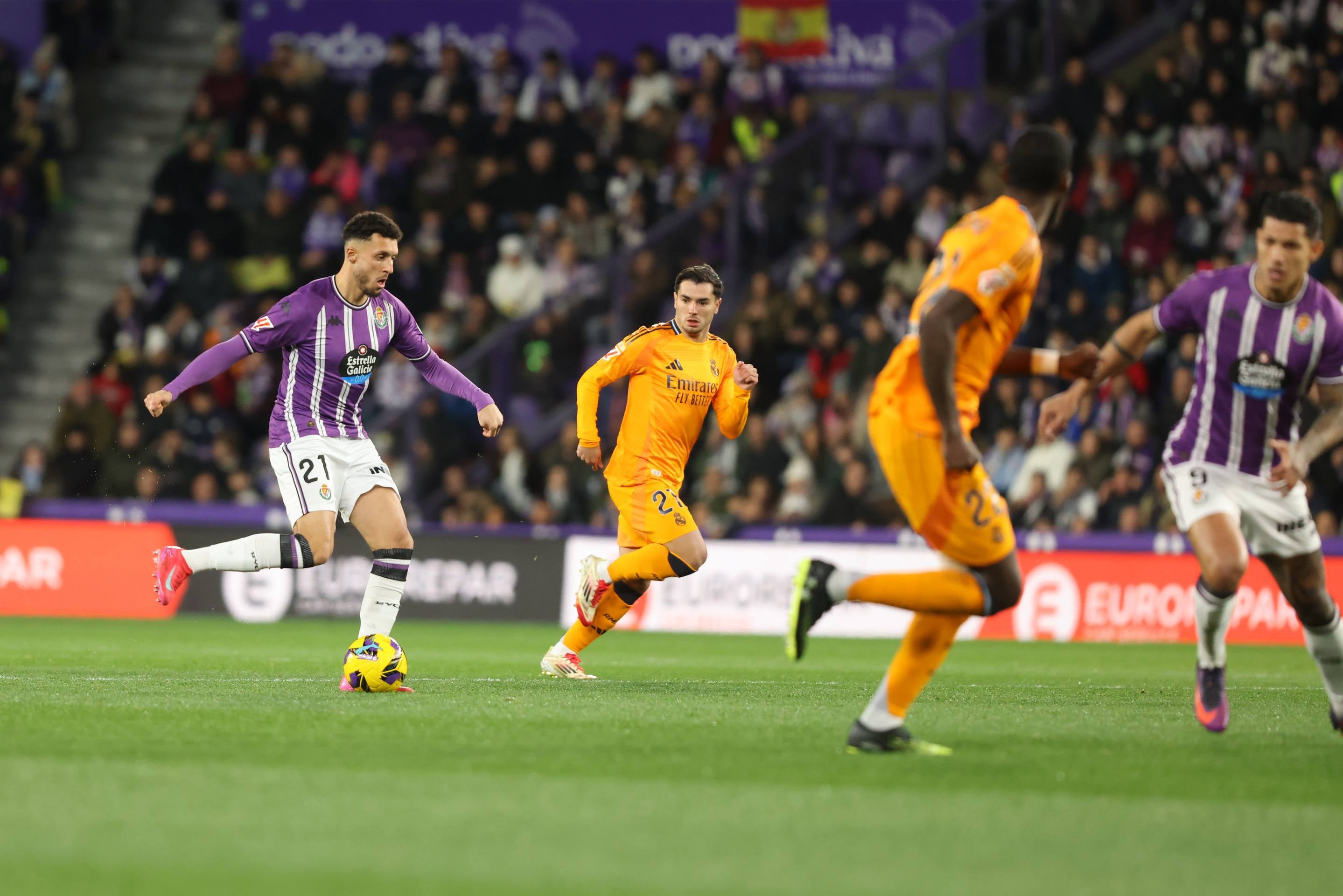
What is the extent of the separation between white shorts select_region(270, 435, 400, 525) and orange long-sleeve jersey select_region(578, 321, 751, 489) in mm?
1540

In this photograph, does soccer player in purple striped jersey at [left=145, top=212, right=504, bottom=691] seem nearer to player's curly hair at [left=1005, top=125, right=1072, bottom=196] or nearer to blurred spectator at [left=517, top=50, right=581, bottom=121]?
player's curly hair at [left=1005, top=125, right=1072, bottom=196]

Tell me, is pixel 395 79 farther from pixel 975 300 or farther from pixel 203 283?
pixel 975 300

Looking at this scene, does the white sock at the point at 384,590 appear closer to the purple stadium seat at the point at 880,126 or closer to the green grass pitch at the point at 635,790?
the green grass pitch at the point at 635,790

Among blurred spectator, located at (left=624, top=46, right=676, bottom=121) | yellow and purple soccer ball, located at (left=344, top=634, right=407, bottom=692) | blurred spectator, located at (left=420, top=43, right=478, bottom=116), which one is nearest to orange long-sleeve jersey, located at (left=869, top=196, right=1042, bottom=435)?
yellow and purple soccer ball, located at (left=344, top=634, right=407, bottom=692)

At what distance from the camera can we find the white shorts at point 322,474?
9234 mm

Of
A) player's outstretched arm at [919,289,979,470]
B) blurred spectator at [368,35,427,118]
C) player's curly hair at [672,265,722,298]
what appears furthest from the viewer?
blurred spectator at [368,35,427,118]

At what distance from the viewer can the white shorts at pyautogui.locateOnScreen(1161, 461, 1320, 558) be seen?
7.42 meters

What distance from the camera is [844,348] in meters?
19.4

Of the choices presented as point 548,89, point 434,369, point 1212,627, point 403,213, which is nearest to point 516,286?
point 403,213

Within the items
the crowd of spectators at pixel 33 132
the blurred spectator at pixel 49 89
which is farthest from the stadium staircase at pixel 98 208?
the blurred spectator at pixel 49 89

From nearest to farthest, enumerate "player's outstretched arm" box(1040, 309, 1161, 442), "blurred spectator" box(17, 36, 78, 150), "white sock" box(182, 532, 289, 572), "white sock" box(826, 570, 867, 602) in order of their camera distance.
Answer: "white sock" box(826, 570, 867, 602) → "player's outstretched arm" box(1040, 309, 1161, 442) → "white sock" box(182, 532, 289, 572) → "blurred spectator" box(17, 36, 78, 150)

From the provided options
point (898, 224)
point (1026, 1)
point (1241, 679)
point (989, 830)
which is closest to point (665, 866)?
point (989, 830)

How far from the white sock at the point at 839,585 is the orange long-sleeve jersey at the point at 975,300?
587 mm

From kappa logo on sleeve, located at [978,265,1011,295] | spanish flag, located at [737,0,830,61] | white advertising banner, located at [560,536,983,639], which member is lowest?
white advertising banner, located at [560,536,983,639]
